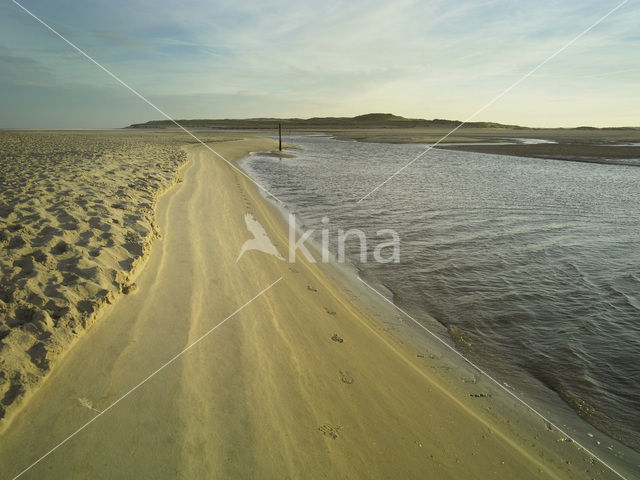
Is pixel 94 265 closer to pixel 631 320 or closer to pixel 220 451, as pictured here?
pixel 220 451

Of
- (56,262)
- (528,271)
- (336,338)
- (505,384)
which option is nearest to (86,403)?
(56,262)

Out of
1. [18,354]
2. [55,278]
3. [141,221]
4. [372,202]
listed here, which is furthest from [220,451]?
[372,202]

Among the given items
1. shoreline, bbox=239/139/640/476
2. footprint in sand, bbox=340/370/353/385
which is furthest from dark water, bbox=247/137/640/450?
footprint in sand, bbox=340/370/353/385

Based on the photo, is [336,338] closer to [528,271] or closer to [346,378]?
[346,378]

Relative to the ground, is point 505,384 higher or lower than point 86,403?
lower

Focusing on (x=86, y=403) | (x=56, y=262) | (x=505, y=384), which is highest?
(x=56, y=262)

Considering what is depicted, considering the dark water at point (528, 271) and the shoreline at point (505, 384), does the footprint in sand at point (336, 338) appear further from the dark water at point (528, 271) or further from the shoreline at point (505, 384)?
the dark water at point (528, 271)
